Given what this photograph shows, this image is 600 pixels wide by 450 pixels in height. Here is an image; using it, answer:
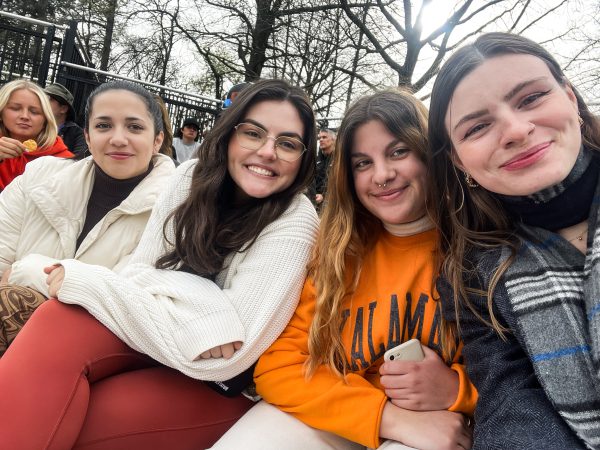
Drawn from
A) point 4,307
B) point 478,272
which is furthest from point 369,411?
point 4,307

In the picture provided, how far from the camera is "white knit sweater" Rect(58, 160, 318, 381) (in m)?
1.53

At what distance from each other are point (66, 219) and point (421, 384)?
1.83 metres

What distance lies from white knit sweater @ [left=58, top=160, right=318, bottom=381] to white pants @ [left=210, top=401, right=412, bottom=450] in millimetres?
173

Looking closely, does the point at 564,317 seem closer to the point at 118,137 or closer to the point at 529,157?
the point at 529,157

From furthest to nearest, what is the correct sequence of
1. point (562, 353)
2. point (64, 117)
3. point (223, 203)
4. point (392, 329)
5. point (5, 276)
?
point (64, 117) < point (5, 276) < point (223, 203) < point (392, 329) < point (562, 353)

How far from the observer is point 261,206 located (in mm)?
1960

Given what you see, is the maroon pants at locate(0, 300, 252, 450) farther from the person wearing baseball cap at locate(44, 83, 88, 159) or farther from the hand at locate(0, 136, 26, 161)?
the person wearing baseball cap at locate(44, 83, 88, 159)

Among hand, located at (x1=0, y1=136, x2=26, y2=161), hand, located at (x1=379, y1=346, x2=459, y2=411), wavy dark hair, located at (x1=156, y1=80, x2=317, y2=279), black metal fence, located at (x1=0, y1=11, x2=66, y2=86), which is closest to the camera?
hand, located at (x1=379, y1=346, x2=459, y2=411)

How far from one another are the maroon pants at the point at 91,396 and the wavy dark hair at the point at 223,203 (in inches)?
16.0

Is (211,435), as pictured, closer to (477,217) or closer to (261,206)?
(261,206)

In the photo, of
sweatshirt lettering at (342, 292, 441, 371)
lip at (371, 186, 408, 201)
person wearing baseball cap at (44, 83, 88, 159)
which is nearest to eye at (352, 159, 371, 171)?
lip at (371, 186, 408, 201)

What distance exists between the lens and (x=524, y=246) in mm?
1348

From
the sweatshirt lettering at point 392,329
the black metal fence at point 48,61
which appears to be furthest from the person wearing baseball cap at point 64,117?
the sweatshirt lettering at point 392,329

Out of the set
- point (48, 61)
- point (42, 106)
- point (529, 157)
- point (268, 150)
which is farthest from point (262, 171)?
point (48, 61)
